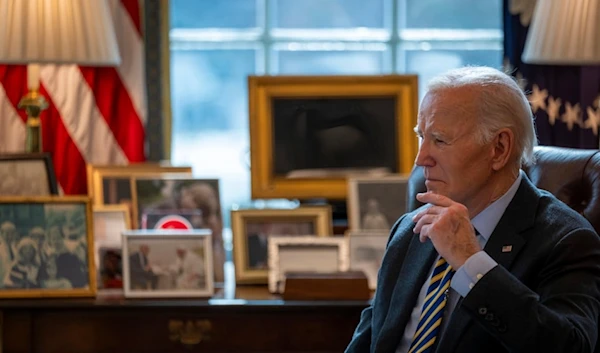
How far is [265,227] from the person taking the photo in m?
3.37

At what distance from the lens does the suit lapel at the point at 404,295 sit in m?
2.25

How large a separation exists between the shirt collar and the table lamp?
1381 millimetres

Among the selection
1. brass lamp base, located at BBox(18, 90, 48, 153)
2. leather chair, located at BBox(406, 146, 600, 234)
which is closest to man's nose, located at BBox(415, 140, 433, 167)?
leather chair, located at BBox(406, 146, 600, 234)

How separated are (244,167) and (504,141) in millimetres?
2027

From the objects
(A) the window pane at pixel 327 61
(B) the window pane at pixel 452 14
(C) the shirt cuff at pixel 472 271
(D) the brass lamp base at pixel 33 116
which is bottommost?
(C) the shirt cuff at pixel 472 271

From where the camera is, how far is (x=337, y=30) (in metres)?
4.02

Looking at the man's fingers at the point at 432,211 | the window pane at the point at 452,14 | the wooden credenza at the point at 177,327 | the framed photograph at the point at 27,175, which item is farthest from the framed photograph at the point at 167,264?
the window pane at the point at 452,14

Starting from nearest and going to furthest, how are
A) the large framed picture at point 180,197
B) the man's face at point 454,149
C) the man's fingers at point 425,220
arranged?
the man's fingers at point 425,220
the man's face at point 454,149
the large framed picture at point 180,197

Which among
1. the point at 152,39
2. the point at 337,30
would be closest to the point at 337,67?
the point at 337,30

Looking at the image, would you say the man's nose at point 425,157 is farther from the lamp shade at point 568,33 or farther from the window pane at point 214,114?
the window pane at point 214,114

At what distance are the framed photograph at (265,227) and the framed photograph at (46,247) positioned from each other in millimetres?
456

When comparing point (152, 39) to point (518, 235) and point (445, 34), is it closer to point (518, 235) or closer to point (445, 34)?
point (445, 34)

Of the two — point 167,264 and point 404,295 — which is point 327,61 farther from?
point 404,295

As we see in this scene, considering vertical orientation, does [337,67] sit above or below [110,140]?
above
